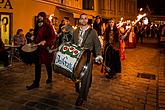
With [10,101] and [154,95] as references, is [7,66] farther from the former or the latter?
[154,95]

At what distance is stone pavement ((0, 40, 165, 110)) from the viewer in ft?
20.8

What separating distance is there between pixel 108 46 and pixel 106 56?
14.6 inches

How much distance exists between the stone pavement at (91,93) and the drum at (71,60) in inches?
29.6

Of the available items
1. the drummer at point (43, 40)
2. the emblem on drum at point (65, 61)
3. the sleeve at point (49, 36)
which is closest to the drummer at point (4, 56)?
the drummer at point (43, 40)

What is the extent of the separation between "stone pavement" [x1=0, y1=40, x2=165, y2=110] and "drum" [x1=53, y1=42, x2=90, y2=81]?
0.75m

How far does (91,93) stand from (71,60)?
1.75m

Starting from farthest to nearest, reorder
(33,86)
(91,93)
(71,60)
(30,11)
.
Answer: (30,11), (33,86), (91,93), (71,60)

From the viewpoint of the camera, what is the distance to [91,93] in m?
7.41

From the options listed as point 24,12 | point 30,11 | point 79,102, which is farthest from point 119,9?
point 79,102

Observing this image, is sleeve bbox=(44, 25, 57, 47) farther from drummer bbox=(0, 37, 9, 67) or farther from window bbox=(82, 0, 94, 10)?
window bbox=(82, 0, 94, 10)

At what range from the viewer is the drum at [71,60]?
19.4 feet

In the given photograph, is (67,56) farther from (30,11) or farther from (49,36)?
(30,11)

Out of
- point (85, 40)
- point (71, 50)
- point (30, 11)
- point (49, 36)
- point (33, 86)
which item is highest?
point (30, 11)

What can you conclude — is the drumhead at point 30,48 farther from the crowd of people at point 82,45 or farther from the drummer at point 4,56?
the drummer at point 4,56
